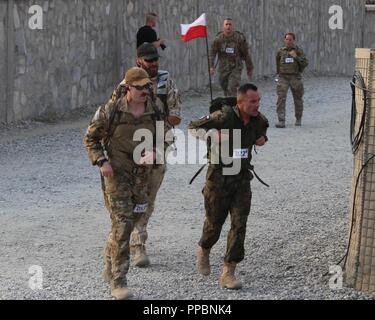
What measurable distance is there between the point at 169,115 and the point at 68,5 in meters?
10.1

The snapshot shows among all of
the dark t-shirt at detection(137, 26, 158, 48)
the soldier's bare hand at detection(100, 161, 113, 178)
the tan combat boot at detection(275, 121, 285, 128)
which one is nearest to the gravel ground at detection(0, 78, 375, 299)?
the soldier's bare hand at detection(100, 161, 113, 178)

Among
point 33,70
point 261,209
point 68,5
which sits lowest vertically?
point 261,209

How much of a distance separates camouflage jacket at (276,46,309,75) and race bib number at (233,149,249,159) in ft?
32.2

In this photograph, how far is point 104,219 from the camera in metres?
9.32

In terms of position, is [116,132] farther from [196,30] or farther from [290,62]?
[290,62]

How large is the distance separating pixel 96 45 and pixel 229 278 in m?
11.8

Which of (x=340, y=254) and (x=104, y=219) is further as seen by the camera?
(x=104, y=219)

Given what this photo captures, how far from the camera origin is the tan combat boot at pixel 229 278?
274 inches

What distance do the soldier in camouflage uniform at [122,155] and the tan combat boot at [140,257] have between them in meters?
0.82

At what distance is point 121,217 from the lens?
6.71 metres

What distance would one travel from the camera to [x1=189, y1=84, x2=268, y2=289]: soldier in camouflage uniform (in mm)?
6898

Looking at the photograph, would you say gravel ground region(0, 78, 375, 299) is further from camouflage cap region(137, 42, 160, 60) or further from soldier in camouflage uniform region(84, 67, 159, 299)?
camouflage cap region(137, 42, 160, 60)

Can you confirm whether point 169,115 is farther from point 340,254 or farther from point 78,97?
point 78,97

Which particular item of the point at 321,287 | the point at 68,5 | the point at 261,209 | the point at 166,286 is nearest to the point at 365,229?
the point at 321,287
